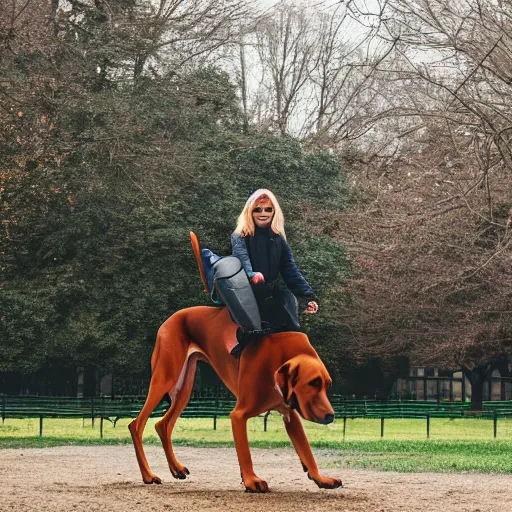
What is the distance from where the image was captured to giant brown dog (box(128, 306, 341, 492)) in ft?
32.1

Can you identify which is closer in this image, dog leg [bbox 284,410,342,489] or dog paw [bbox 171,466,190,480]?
dog leg [bbox 284,410,342,489]

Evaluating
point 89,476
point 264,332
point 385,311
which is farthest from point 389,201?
point 264,332

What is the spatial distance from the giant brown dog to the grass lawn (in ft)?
14.8

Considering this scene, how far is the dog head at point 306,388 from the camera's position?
9695 millimetres

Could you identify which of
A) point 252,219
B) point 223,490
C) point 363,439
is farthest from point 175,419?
point 363,439

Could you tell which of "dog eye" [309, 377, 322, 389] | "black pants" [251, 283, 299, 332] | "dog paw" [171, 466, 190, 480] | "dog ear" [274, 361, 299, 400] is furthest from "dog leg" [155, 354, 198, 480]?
"dog eye" [309, 377, 322, 389]

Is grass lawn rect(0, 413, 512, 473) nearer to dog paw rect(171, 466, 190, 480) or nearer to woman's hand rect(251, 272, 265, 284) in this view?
dog paw rect(171, 466, 190, 480)

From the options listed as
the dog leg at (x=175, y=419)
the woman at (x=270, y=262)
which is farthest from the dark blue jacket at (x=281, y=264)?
the dog leg at (x=175, y=419)

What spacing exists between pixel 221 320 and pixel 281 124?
32.0 metres

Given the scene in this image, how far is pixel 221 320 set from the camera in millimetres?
10656

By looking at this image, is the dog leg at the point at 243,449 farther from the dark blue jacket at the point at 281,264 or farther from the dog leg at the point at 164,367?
the dark blue jacket at the point at 281,264

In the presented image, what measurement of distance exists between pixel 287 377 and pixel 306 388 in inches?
9.0

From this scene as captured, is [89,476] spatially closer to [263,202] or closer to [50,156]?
[263,202]

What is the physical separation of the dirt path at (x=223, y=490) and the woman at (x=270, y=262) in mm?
1689
